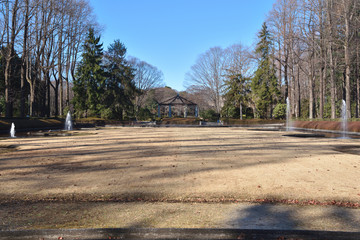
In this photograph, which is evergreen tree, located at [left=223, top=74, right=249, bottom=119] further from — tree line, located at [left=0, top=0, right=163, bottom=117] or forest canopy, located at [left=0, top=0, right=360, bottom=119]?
tree line, located at [left=0, top=0, right=163, bottom=117]

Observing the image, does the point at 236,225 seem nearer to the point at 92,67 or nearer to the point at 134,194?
the point at 134,194

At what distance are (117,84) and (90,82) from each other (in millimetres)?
5197

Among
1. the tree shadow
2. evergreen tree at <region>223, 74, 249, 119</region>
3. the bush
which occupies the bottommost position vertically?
the tree shadow

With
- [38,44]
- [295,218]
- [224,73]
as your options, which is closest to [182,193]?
[295,218]

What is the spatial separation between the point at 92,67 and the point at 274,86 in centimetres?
2983

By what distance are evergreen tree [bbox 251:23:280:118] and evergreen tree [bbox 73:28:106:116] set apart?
25555 millimetres

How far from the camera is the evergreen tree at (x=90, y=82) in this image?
41156 millimetres

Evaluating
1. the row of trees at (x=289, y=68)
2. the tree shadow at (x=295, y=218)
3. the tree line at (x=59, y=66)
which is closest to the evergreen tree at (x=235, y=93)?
the row of trees at (x=289, y=68)

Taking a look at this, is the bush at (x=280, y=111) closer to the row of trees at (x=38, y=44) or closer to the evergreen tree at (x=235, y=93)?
the evergreen tree at (x=235, y=93)

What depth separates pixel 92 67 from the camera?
41.7 m

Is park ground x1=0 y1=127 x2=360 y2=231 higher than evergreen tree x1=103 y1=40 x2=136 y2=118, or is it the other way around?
evergreen tree x1=103 y1=40 x2=136 y2=118

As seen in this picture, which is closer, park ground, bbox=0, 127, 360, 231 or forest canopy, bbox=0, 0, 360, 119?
park ground, bbox=0, 127, 360, 231

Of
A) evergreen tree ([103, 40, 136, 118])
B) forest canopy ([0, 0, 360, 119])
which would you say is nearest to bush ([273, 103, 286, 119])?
forest canopy ([0, 0, 360, 119])

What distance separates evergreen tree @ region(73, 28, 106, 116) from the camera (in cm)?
4116
